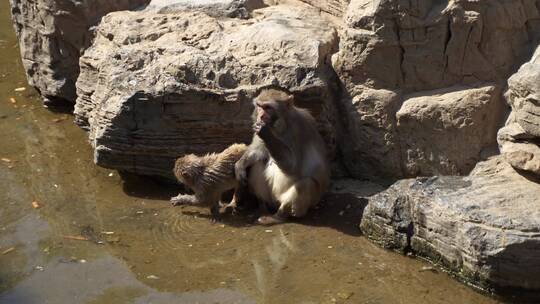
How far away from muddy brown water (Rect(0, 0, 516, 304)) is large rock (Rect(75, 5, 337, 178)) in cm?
55

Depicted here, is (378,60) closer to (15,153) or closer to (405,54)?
(405,54)

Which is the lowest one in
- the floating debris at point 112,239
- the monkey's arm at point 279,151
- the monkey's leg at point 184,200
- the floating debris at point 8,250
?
the floating debris at point 8,250

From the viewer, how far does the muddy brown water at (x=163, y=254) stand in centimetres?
746

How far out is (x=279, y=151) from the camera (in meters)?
8.41

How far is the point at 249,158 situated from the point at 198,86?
2.88ft

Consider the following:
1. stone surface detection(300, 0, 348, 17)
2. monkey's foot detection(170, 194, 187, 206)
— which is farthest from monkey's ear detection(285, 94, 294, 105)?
stone surface detection(300, 0, 348, 17)

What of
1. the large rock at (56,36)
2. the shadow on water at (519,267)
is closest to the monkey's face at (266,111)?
the shadow on water at (519,267)

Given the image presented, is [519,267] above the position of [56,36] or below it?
below

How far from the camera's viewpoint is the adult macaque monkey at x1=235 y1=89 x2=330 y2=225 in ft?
27.3

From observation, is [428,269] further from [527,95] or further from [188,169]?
[188,169]

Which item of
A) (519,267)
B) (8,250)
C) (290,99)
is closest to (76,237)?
(8,250)

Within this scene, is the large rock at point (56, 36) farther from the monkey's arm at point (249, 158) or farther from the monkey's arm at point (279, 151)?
the monkey's arm at point (279, 151)

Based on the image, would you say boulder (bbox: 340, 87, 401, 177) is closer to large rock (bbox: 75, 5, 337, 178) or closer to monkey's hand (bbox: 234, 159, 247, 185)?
large rock (bbox: 75, 5, 337, 178)

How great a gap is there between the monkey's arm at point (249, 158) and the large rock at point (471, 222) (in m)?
1.25
